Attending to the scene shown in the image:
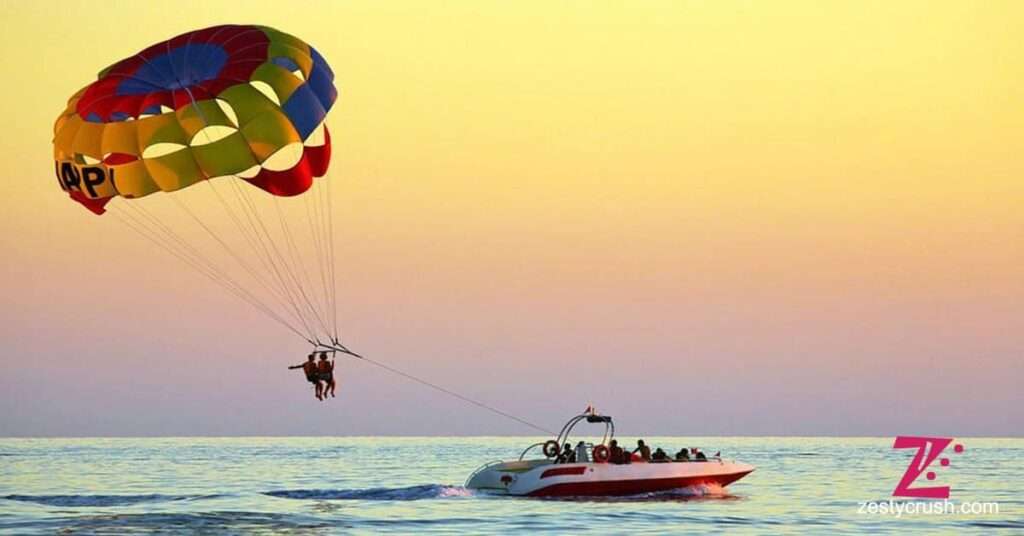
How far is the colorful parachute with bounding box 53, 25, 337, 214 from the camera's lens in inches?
1404

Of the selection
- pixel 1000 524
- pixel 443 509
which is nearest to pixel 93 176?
pixel 443 509

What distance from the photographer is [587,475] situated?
44.9m

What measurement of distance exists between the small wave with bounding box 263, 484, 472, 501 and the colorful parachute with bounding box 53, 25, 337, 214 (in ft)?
50.8

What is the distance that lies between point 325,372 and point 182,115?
22.6 ft

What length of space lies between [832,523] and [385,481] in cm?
2984

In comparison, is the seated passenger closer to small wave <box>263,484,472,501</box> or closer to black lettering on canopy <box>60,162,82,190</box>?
small wave <box>263,484,472,501</box>

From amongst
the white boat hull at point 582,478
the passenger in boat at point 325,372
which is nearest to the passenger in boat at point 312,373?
the passenger in boat at point 325,372

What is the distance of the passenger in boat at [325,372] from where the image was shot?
118ft

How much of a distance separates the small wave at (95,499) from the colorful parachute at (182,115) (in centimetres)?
1364

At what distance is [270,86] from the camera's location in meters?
36.8

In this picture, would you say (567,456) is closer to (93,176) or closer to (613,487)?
(613,487)

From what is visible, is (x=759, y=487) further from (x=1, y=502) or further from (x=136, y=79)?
(x=136, y=79)

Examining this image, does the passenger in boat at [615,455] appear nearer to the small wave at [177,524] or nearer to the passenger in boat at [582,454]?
the passenger in boat at [582,454]

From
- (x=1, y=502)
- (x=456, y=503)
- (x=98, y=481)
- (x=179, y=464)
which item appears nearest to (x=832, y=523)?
(x=456, y=503)
